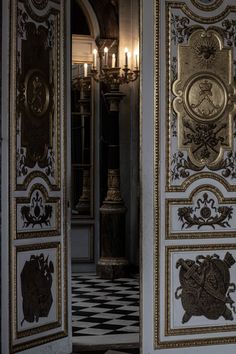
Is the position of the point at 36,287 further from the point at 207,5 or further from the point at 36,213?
the point at 207,5

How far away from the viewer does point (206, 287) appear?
4.68 m

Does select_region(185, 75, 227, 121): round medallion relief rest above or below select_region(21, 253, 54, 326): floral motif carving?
above

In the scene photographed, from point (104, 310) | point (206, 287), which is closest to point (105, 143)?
point (104, 310)

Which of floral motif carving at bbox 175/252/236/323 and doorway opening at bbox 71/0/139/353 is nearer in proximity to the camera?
floral motif carving at bbox 175/252/236/323

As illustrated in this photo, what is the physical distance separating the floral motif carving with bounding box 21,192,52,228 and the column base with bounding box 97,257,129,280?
4.49 m

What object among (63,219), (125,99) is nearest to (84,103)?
(125,99)

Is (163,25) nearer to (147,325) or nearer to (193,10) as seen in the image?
(193,10)

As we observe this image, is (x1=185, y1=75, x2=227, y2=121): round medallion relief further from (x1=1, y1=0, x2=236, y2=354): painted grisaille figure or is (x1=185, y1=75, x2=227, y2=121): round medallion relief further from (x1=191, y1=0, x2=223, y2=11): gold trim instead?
(x1=191, y1=0, x2=223, y2=11): gold trim

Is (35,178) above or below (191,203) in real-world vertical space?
above

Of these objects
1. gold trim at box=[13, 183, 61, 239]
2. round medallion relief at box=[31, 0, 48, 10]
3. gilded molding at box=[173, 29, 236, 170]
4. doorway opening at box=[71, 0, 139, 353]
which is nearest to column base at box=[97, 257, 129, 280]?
Answer: doorway opening at box=[71, 0, 139, 353]

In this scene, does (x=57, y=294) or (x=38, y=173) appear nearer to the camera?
(x=38, y=173)

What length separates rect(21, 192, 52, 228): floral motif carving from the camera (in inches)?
178

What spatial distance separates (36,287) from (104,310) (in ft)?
7.40

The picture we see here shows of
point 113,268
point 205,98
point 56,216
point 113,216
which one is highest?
point 205,98
